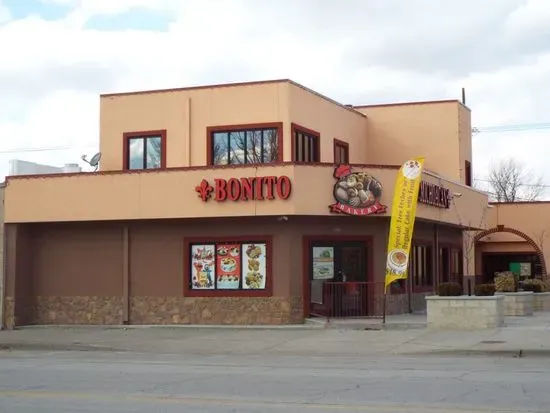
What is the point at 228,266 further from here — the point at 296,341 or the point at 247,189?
the point at 296,341

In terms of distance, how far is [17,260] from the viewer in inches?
1029

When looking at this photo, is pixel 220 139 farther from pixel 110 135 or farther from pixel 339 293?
pixel 339 293

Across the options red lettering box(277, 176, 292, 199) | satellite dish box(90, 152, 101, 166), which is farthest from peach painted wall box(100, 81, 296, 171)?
red lettering box(277, 176, 292, 199)

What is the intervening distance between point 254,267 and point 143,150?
6559 mm

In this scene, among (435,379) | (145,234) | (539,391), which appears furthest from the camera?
(145,234)

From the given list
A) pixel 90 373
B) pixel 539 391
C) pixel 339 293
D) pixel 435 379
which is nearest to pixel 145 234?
pixel 339 293

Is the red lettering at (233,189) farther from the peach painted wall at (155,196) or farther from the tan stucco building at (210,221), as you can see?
the peach painted wall at (155,196)

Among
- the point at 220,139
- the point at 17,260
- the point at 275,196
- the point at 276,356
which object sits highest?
the point at 220,139

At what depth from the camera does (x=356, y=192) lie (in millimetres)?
24016

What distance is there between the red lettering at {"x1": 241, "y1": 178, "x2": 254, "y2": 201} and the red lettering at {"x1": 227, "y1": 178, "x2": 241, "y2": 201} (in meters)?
0.13

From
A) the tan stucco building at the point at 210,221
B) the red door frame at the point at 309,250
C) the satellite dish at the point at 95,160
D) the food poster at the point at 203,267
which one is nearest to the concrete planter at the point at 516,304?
the tan stucco building at the point at 210,221

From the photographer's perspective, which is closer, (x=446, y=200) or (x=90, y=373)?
(x=90, y=373)

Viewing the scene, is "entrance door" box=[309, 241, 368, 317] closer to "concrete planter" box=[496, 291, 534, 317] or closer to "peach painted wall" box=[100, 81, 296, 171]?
"peach painted wall" box=[100, 81, 296, 171]

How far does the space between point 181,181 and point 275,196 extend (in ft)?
10.2
